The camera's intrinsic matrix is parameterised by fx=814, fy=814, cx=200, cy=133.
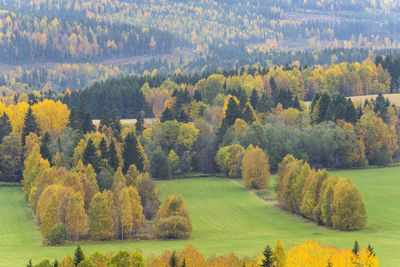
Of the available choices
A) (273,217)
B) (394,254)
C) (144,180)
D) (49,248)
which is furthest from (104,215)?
(394,254)

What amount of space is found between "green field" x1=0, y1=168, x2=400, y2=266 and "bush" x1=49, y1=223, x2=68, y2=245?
239 cm

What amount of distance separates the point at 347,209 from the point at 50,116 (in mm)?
89579

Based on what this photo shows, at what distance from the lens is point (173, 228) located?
101188mm

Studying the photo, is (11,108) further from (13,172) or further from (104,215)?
(104,215)

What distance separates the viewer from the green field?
9112cm

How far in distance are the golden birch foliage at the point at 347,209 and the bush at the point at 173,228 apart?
19750 mm

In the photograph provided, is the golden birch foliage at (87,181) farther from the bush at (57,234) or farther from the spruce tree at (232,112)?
the spruce tree at (232,112)

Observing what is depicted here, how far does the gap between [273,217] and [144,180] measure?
19.8 meters

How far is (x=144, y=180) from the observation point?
119812mm

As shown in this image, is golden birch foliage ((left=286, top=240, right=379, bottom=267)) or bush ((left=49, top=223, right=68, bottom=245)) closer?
golden birch foliage ((left=286, top=240, right=379, bottom=267))

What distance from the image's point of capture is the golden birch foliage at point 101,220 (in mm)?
102062

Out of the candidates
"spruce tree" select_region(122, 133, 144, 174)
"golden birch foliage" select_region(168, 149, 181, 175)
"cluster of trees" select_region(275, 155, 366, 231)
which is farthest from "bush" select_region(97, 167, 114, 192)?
"golden birch foliage" select_region(168, 149, 181, 175)

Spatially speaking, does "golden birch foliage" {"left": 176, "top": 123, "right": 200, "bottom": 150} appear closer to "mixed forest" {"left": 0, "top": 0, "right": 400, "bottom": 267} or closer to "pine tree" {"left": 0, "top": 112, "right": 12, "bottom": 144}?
"mixed forest" {"left": 0, "top": 0, "right": 400, "bottom": 267}

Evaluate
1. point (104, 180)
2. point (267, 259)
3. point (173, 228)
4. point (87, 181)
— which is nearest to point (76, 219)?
point (173, 228)
